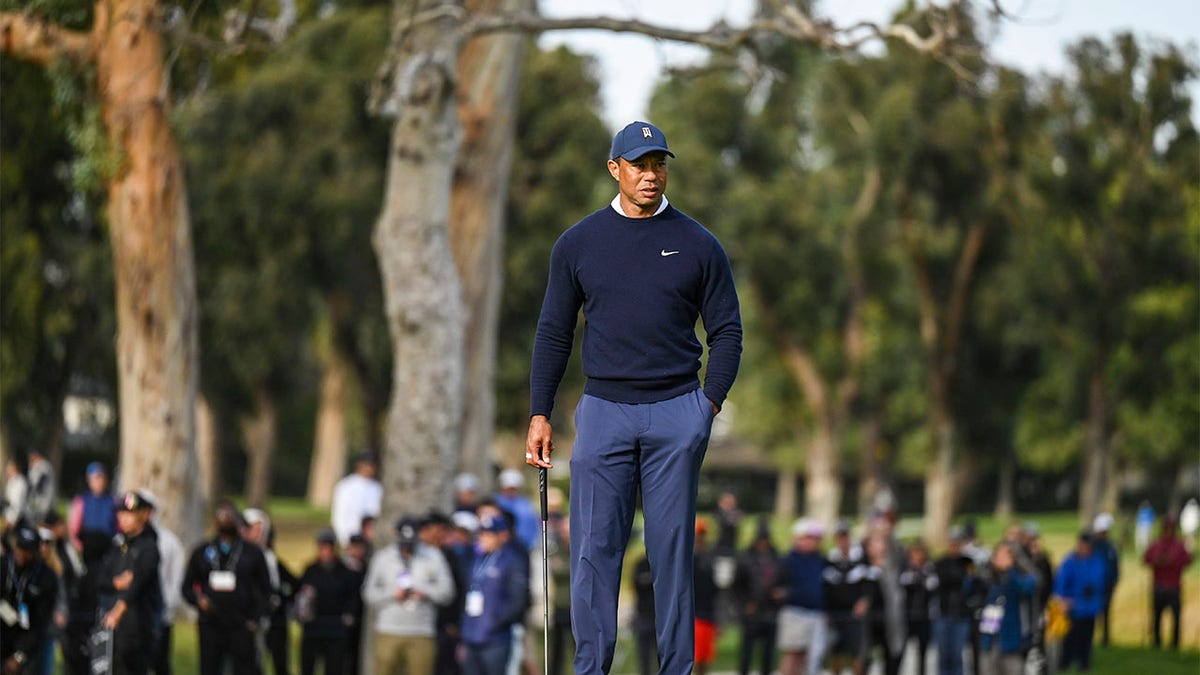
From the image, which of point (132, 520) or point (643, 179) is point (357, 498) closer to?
point (132, 520)

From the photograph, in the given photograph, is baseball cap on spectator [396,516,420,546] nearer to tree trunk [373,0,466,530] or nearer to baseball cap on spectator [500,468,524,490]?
tree trunk [373,0,466,530]

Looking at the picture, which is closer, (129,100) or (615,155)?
(615,155)

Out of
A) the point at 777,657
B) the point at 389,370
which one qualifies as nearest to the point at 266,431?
the point at 389,370

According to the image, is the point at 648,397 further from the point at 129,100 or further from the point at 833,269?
the point at 833,269

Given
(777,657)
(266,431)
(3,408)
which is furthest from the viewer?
(266,431)

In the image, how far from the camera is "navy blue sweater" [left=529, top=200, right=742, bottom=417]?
24.4 feet

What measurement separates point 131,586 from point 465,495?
24.3ft

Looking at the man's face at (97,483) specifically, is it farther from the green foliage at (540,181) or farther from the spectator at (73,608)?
the green foliage at (540,181)

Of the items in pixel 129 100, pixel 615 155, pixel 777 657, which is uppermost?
pixel 129 100

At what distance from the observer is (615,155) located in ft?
24.5

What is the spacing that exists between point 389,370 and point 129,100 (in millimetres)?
22221

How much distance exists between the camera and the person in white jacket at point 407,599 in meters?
17.6

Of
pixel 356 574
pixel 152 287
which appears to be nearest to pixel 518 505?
pixel 356 574

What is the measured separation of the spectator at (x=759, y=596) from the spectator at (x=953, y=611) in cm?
168
